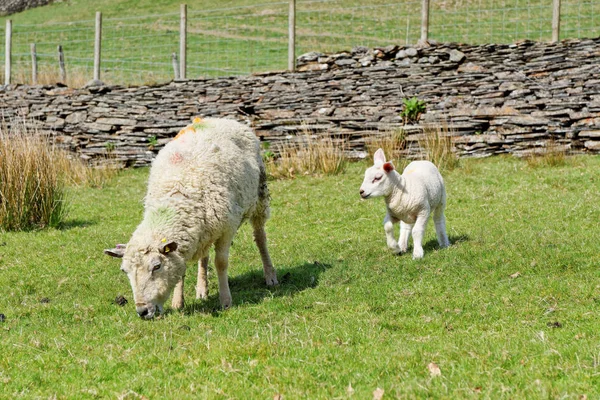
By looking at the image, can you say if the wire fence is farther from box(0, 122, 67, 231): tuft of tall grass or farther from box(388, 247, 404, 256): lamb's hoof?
box(388, 247, 404, 256): lamb's hoof

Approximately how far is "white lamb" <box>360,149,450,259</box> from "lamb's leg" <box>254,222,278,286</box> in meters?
1.16

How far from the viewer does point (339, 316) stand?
6.12 metres

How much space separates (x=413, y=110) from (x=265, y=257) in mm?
8724

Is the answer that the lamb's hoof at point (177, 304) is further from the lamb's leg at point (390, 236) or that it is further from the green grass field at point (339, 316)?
the lamb's leg at point (390, 236)

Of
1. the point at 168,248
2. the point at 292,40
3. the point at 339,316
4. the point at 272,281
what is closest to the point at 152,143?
the point at 292,40

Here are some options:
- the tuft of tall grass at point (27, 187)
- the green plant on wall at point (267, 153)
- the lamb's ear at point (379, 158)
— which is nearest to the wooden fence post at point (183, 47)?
the green plant on wall at point (267, 153)

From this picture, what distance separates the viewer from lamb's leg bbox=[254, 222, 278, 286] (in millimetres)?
7707

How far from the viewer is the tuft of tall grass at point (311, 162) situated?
566 inches

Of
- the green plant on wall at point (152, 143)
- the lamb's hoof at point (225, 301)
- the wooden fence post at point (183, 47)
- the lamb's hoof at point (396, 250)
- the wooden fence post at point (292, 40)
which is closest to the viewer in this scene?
the lamb's hoof at point (225, 301)

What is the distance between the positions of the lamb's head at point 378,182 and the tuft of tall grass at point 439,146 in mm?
5745

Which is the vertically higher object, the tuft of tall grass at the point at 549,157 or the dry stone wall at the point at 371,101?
the dry stone wall at the point at 371,101

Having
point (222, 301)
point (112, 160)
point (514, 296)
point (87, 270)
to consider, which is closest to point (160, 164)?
point (222, 301)

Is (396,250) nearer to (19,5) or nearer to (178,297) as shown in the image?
(178,297)

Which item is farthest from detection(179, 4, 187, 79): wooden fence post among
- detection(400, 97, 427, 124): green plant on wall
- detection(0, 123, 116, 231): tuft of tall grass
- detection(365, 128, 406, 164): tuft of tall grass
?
detection(0, 123, 116, 231): tuft of tall grass
